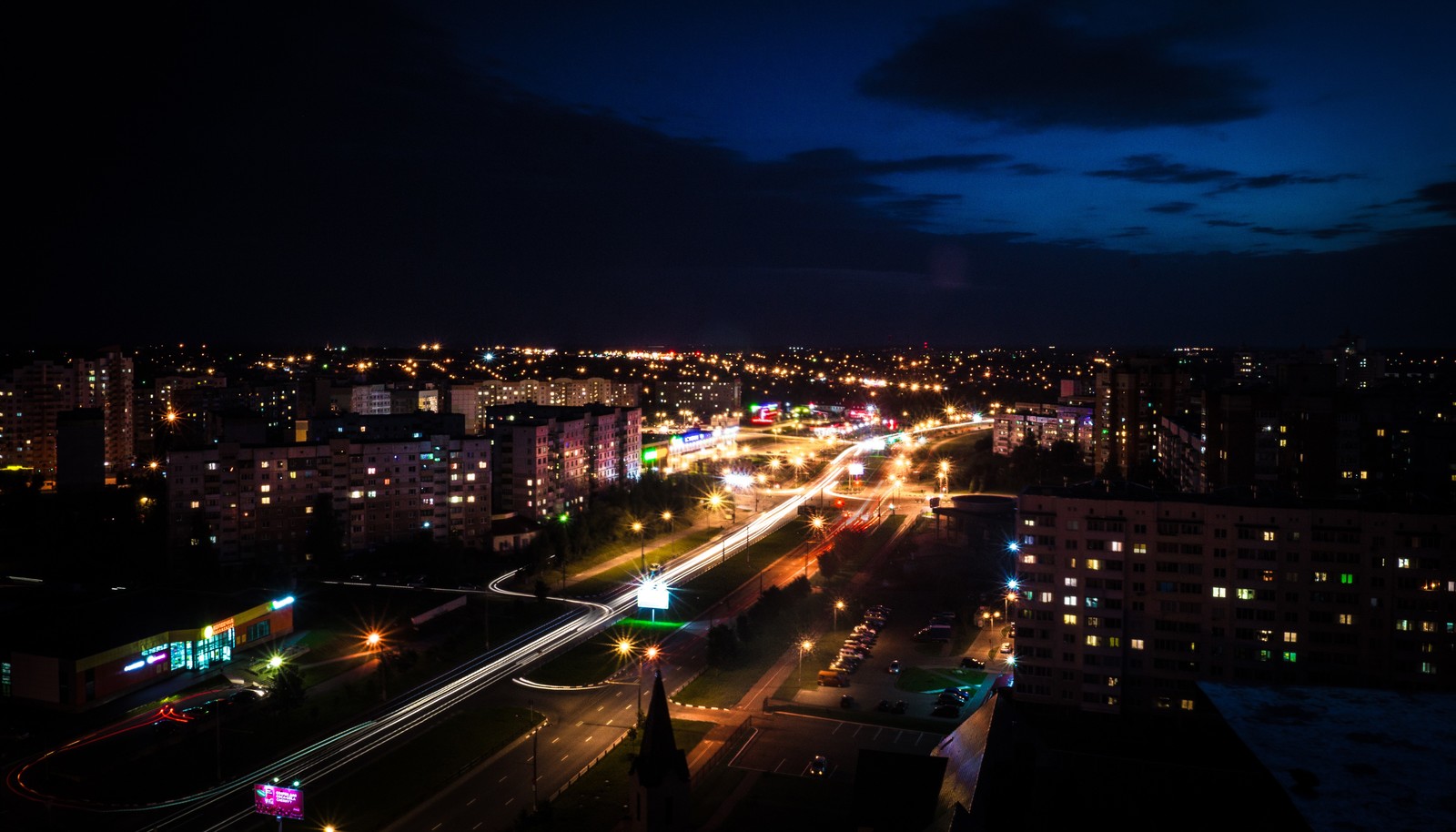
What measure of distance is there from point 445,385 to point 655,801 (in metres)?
51.2

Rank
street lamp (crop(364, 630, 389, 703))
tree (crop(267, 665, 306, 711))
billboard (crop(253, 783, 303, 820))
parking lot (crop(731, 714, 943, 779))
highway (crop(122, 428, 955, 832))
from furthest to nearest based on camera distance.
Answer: street lamp (crop(364, 630, 389, 703))
tree (crop(267, 665, 306, 711))
parking lot (crop(731, 714, 943, 779))
highway (crop(122, 428, 955, 832))
billboard (crop(253, 783, 303, 820))

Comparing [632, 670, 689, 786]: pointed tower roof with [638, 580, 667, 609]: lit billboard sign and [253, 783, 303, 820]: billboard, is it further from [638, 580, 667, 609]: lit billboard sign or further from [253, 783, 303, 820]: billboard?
[638, 580, 667, 609]: lit billboard sign

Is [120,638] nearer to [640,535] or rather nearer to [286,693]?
[286,693]

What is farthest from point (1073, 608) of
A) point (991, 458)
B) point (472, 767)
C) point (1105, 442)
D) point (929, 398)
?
point (929, 398)

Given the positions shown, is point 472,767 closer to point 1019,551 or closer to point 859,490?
point 1019,551

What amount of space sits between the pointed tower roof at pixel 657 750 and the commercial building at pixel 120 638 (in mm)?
13366

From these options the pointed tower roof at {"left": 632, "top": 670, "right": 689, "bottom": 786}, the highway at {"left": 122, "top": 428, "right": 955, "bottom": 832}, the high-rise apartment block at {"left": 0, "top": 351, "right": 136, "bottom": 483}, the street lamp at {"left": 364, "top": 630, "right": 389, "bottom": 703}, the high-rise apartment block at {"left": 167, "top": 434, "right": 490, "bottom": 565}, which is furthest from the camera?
the high-rise apartment block at {"left": 0, "top": 351, "right": 136, "bottom": 483}

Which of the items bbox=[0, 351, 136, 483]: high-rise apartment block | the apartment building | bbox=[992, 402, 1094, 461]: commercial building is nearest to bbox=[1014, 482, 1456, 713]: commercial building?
bbox=[992, 402, 1094, 461]: commercial building

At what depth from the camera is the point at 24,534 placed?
33.6 meters

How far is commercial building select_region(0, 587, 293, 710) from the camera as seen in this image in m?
19.7

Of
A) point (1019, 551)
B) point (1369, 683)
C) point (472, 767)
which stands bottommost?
point (472, 767)

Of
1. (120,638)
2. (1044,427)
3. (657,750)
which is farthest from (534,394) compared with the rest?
(657,750)

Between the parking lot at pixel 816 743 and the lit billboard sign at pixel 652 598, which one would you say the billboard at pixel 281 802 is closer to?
the parking lot at pixel 816 743

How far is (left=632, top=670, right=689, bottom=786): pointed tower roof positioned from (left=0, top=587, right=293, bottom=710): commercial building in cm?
1337
